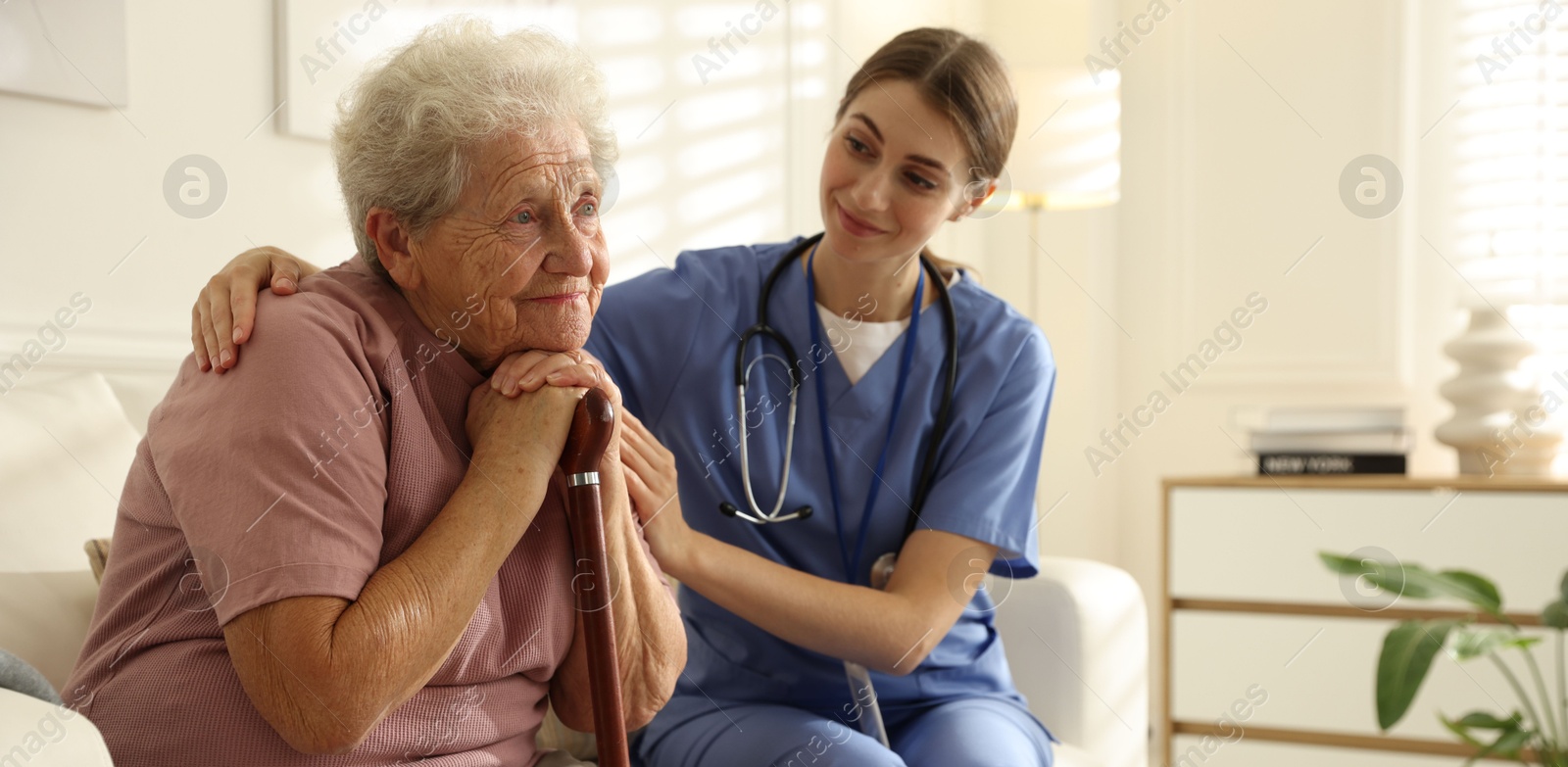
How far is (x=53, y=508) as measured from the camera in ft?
4.14

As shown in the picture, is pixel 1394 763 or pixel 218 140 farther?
pixel 1394 763

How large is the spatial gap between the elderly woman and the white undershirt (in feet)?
1.86

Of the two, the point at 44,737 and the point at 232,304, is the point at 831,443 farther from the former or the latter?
the point at 44,737

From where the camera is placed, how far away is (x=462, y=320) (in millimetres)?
1138

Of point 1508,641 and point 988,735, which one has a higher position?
point 988,735

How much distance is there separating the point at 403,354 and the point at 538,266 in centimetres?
14

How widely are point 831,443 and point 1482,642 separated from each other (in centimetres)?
158

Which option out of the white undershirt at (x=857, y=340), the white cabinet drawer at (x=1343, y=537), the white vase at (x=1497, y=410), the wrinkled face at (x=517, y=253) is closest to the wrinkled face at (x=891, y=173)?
the white undershirt at (x=857, y=340)

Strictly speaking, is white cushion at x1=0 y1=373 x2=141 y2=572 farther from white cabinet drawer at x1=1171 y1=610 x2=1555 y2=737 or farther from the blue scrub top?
white cabinet drawer at x1=1171 y1=610 x2=1555 y2=737

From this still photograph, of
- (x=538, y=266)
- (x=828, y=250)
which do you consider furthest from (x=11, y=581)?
(x=828, y=250)

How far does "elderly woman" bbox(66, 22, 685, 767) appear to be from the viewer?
95 cm

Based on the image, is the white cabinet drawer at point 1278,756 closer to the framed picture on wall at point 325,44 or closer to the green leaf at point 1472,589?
the green leaf at point 1472,589

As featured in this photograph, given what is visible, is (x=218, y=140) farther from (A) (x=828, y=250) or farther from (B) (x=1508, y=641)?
(B) (x=1508, y=641)

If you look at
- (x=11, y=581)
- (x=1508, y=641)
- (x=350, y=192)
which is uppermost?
(x=350, y=192)
